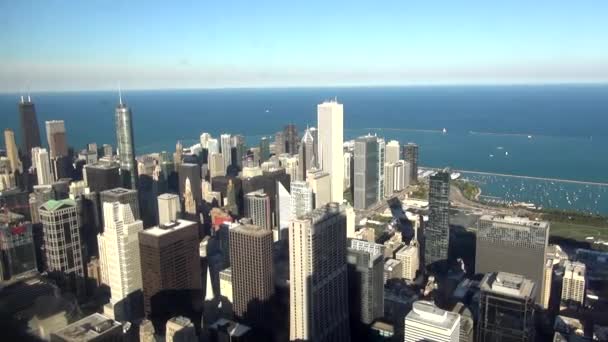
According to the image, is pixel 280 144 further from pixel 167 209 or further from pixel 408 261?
pixel 408 261

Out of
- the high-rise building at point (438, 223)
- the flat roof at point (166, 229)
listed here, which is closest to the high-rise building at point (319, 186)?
the high-rise building at point (438, 223)

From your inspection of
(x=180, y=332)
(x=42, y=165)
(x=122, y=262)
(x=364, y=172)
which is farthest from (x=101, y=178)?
(x=364, y=172)

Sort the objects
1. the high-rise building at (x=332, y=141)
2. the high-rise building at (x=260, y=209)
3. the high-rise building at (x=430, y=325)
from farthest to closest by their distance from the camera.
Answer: the high-rise building at (x=332, y=141), the high-rise building at (x=260, y=209), the high-rise building at (x=430, y=325)

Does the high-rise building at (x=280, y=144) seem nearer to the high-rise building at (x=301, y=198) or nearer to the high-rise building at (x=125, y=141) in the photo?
the high-rise building at (x=125, y=141)

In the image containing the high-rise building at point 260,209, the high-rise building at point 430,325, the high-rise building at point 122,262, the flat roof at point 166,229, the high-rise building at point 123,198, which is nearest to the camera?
the high-rise building at point 430,325

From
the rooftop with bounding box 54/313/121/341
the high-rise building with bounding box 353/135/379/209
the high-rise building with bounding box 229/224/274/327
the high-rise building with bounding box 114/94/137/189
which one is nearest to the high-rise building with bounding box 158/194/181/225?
the high-rise building with bounding box 114/94/137/189

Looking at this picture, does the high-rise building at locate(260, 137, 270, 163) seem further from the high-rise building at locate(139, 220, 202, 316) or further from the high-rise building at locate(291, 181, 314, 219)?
the high-rise building at locate(139, 220, 202, 316)

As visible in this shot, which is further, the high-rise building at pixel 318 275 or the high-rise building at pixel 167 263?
the high-rise building at pixel 167 263
